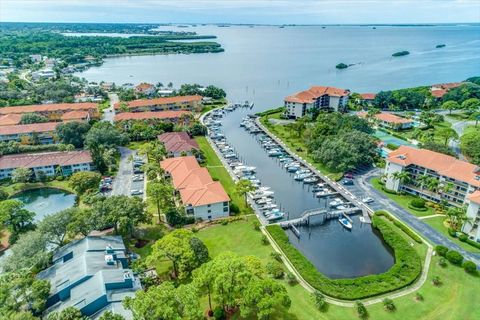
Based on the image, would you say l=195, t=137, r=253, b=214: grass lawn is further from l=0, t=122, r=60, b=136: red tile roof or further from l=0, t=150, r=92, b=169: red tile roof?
l=0, t=122, r=60, b=136: red tile roof

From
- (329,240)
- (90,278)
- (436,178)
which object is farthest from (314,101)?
(90,278)

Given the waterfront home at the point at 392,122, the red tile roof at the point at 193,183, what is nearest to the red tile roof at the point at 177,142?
the red tile roof at the point at 193,183

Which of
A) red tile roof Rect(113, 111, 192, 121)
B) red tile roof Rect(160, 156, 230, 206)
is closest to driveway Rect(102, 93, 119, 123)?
red tile roof Rect(113, 111, 192, 121)

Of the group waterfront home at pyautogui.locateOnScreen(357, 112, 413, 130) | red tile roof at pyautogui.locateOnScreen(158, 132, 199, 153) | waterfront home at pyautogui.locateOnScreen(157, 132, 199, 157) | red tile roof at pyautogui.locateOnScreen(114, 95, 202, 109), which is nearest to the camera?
waterfront home at pyautogui.locateOnScreen(157, 132, 199, 157)

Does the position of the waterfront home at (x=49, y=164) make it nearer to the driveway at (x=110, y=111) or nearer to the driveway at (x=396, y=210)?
the driveway at (x=110, y=111)

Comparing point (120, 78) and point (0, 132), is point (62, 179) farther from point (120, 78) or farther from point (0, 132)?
point (120, 78)

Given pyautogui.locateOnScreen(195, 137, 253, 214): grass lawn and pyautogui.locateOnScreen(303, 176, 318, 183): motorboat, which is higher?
pyautogui.locateOnScreen(195, 137, 253, 214): grass lawn

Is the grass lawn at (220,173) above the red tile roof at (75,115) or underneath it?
underneath
